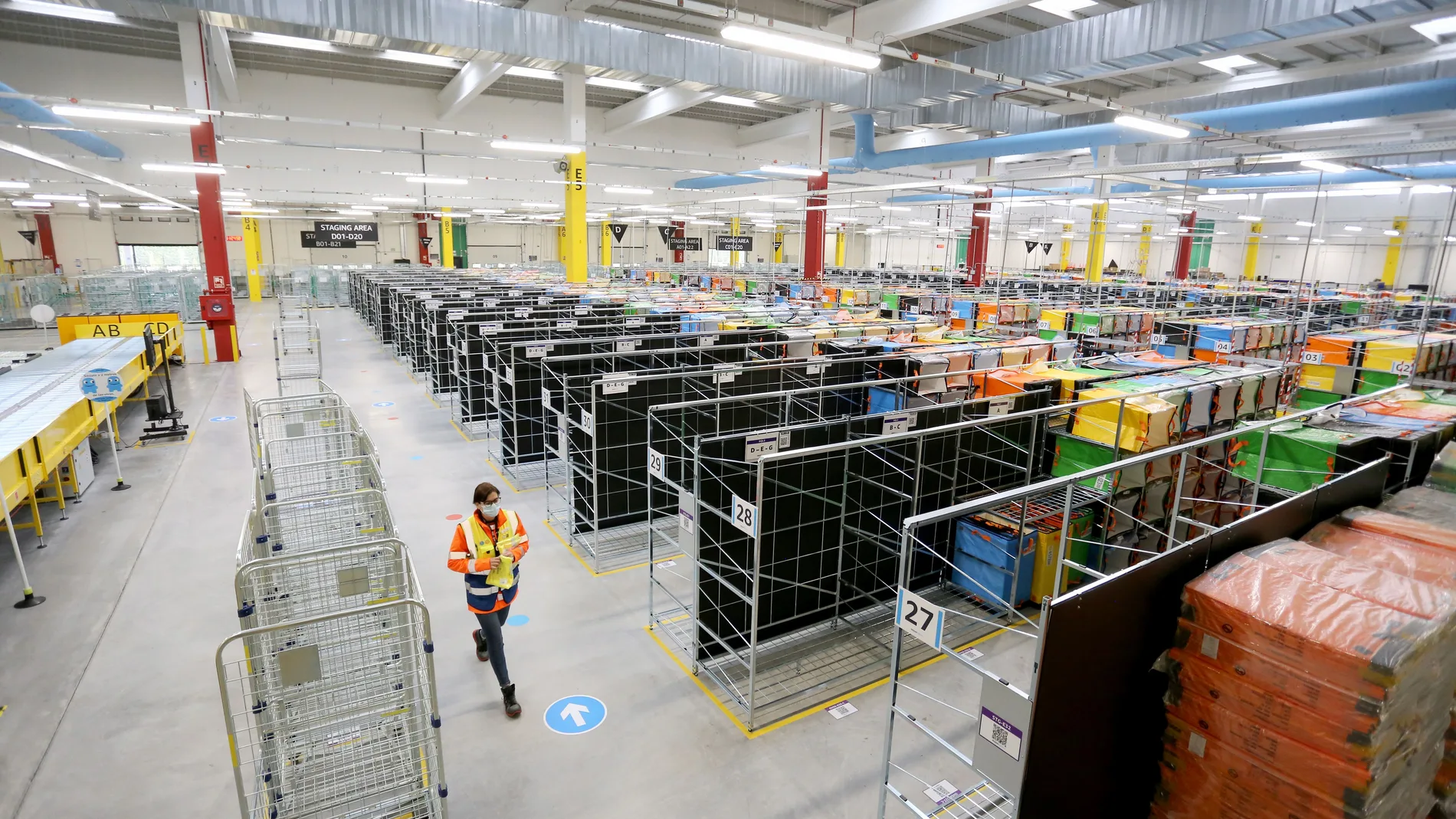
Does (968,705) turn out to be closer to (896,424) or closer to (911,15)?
(896,424)

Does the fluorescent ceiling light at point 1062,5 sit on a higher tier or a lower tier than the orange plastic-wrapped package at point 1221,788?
higher

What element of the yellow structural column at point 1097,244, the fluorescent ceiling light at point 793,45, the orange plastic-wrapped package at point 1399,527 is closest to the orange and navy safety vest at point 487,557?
the fluorescent ceiling light at point 793,45

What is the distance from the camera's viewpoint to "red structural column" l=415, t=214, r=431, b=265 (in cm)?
3595

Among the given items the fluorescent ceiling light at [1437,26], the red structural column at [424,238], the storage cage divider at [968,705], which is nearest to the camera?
the storage cage divider at [968,705]

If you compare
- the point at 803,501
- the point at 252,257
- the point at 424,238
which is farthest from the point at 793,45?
A: the point at 252,257

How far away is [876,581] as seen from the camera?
5.70 metres

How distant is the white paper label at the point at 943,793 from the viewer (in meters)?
3.87

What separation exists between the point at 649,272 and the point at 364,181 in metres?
11.5

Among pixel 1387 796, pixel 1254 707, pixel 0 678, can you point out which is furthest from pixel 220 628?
pixel 1387 796

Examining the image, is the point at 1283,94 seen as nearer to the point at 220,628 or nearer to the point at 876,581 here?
the point at 876,581

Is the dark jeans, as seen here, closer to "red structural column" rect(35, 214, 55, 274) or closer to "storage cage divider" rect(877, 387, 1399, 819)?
"storage cage divider" rect(877, 387, 1399, 819)

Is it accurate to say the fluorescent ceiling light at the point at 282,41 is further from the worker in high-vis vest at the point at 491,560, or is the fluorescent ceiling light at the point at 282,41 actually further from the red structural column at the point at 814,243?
the worker in high-vis vest at the point at 491,560

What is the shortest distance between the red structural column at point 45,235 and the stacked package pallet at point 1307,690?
132 ft

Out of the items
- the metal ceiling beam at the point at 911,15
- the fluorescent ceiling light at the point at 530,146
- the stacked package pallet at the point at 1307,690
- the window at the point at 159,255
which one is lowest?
the stacked package pallet at the point at 1307,690
